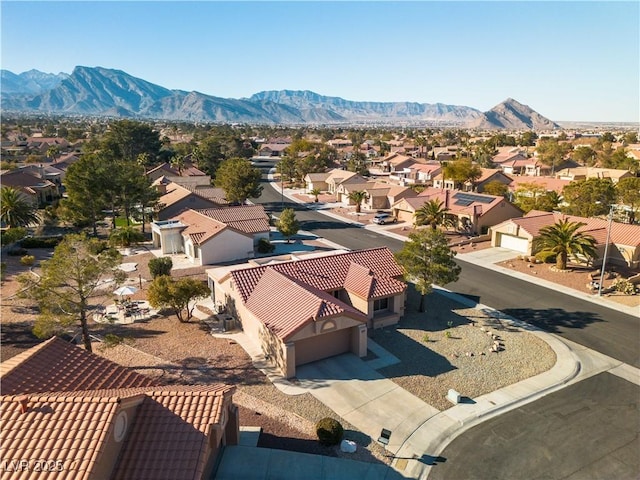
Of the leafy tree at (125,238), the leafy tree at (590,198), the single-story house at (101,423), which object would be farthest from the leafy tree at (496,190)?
the single-story house at (101,423)

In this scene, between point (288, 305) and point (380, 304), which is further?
point (380, 304)

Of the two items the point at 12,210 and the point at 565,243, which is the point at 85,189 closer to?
the point at 12,210

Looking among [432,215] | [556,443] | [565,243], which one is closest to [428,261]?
[556,443]

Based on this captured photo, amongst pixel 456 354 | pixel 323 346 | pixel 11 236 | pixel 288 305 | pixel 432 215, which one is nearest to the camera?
pixel 323 346

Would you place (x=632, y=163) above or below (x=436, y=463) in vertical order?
above

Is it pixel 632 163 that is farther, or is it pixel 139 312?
pixel 632 163

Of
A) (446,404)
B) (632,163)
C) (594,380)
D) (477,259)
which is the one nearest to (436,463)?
(446,404)

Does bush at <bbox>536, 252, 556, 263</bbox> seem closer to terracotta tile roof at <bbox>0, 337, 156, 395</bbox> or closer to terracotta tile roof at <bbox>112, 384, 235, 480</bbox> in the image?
terracotta tile roof at <bbox>112, 384, 235, 480</bbox>

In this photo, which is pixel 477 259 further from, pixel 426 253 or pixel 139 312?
pixel 139 312
